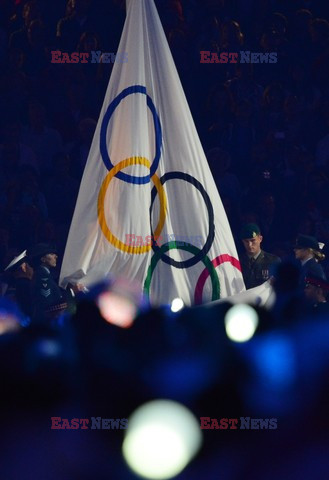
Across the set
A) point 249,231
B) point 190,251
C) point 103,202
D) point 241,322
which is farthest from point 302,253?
point 241,322

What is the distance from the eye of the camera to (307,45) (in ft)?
32.3

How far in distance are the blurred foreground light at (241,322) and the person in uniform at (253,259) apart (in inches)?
152

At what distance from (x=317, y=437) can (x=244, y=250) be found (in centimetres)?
498

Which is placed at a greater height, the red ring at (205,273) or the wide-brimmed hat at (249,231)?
the wide-brimmed hat at (249,231)

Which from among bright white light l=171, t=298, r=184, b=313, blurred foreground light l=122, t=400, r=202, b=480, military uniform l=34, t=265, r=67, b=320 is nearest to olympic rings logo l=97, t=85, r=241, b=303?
bright white light l=171, t=298, r=184, b=313

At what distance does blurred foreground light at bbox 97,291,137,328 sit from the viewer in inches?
134

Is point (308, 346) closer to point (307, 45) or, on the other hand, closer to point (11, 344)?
point (11, 344)

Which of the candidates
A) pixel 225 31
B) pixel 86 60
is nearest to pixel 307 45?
pixel 225 31

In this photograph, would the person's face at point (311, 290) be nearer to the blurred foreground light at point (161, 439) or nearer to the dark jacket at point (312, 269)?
the dark jacket at point (312, 269)

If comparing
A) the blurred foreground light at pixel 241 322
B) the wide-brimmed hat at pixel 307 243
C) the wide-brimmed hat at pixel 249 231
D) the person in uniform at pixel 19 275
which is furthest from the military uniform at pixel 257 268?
the blurred foreground light at pixel 241 322

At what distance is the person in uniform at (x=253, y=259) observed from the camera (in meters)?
7.70

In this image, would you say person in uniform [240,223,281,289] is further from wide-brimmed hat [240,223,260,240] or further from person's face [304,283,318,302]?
person's face [304,283,318,302]

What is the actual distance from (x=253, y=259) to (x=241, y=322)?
4103 millimetres

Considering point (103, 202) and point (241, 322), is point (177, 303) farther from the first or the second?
point (241, 322)
